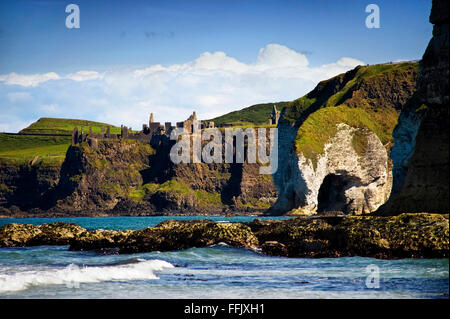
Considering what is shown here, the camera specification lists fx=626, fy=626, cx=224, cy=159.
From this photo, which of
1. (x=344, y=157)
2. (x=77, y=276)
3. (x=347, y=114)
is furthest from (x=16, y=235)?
(x=347, y=114)

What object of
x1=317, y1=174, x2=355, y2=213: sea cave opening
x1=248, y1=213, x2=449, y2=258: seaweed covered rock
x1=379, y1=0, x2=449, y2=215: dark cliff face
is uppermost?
x1=379, y1=0, x2=449, y2=215: dark cliff face

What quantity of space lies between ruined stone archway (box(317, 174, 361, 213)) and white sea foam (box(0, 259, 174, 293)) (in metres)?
85.7

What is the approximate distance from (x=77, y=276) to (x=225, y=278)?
5.62 m

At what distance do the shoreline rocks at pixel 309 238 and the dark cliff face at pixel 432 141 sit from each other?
4.69 metres

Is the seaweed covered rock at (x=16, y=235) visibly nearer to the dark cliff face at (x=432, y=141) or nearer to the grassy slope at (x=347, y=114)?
the dark cliff face at (x=432, y=141)

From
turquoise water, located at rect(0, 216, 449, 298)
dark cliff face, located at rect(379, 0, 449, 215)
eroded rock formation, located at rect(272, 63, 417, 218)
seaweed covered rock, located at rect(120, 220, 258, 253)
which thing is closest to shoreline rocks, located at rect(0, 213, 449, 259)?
seaweed covered rock, located at rect(120, 220, 258, 253)

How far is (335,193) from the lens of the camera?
114 m

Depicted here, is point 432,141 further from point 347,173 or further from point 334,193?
point 334,193

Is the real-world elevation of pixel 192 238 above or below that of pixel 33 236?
above

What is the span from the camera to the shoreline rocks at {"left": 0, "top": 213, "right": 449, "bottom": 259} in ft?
89.5

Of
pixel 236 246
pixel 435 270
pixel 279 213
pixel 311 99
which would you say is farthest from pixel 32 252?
pixel 311 99

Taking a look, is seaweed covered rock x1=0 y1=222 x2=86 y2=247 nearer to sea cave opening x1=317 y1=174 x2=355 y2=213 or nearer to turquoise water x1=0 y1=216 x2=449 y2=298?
turquoise water x1=0 y1=216 x2=449 y2=298

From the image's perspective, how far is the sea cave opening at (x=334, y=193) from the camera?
10956cm
